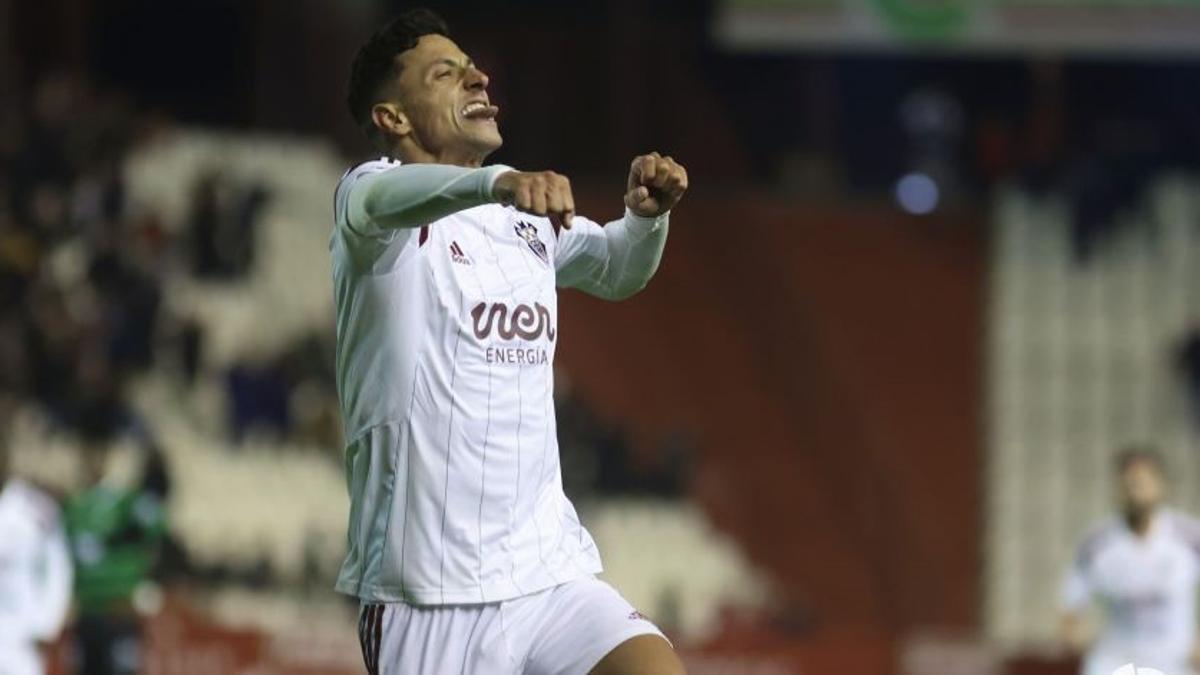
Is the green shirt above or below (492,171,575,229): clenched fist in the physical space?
below

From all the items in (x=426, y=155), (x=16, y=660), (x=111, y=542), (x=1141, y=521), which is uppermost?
(x=426, y=155)

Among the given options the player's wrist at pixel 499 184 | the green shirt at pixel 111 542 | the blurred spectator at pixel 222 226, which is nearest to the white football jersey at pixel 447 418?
the player's wrist at pixel 499 184

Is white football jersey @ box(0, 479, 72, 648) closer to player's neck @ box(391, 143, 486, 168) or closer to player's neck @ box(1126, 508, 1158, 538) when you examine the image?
player's neck @ box(1126, 508, 1158, 538)

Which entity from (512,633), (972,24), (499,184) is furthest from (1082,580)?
(499,184)

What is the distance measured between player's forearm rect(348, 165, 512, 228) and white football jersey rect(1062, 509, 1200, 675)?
7802mm

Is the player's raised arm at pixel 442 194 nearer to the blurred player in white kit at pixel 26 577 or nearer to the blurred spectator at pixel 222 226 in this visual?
the blurred player in white kit at pixel 26 577

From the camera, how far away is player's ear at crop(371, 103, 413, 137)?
510 cm

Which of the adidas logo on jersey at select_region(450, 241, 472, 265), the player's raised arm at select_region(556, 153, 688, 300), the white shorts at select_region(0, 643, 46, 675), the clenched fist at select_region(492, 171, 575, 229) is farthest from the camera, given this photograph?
the white shorts at select_region(0, 643, 46, 675)

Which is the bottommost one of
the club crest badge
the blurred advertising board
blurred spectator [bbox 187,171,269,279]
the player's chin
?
the club crest badge

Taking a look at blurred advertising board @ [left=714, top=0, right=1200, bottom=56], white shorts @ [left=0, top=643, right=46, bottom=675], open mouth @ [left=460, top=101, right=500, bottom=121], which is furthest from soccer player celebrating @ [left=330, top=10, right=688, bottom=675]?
blurred advertising board @ [left=714, top=0, right=1200, bottom=56]

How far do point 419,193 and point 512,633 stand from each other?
936 millimetres

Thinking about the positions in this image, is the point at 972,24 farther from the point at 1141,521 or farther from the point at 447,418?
the point at 447,418

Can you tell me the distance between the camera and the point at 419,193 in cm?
454

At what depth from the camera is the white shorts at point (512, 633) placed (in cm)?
480
